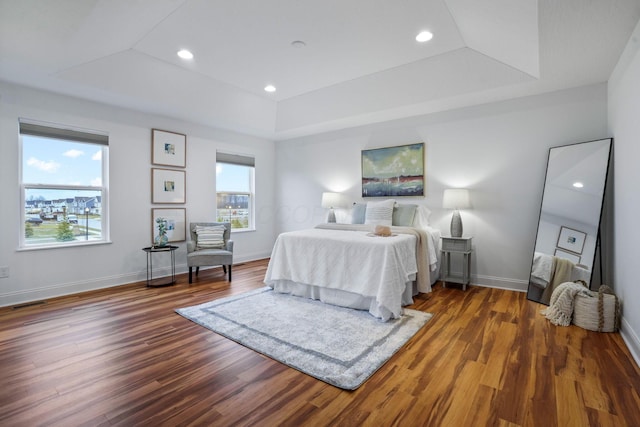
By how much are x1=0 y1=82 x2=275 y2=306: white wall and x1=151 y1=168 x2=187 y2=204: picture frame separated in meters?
0.08

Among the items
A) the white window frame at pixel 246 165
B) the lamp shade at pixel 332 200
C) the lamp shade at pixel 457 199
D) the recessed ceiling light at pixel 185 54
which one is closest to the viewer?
the recessed ceiling light at pixel 185 54

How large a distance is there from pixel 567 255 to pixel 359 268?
228 cm

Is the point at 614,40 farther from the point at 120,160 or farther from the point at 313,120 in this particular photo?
the point at 120,160

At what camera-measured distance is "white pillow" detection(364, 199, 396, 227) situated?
4539mm

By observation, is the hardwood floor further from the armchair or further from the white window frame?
the white window frame

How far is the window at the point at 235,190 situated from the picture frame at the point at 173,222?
28.1 inches

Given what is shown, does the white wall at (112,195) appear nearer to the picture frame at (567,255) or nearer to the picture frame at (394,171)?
the picture frame at (394,171)

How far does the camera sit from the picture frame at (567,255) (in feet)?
10.8

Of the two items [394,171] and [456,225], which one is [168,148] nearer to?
[394,171]

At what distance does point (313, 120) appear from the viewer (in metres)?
5.13

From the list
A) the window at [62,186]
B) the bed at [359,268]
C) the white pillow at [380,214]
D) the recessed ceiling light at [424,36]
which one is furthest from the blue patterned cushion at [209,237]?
the recessed ceiling light at [424,36]

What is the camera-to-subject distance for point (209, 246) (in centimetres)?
484

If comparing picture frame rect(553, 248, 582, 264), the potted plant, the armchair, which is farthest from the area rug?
picture frame rect(553, 248, 582, 264)

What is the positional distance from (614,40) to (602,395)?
264 cm
